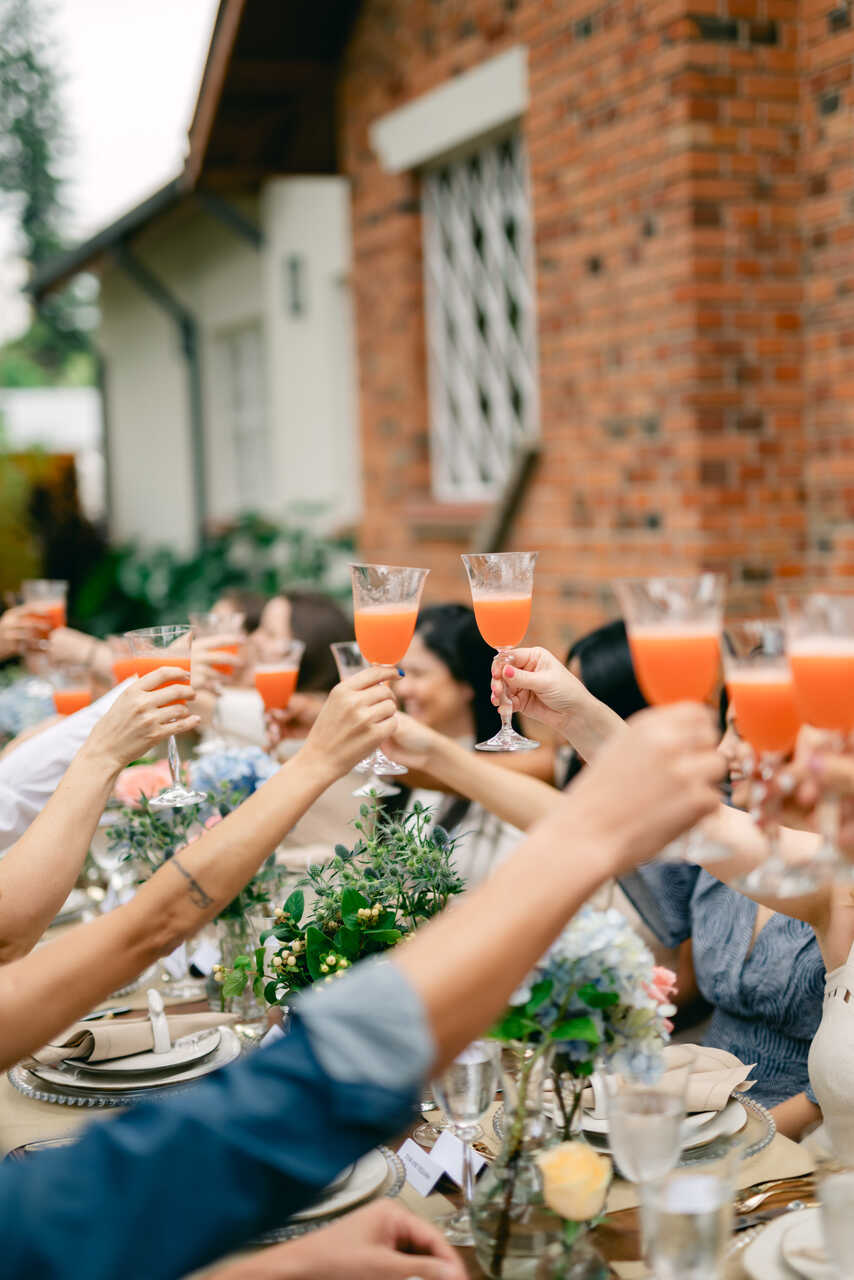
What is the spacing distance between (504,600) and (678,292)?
254 cm

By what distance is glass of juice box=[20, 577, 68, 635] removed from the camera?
10.6 ft

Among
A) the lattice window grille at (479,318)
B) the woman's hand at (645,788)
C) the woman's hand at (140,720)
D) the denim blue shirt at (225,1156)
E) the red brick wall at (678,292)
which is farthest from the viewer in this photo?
the lattice window grille at (479,318)

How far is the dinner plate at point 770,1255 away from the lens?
122cm

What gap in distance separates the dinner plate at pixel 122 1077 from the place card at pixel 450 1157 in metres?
0.43

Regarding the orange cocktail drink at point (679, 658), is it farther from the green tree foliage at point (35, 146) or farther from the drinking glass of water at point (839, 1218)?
the green tree foliage at point (35, 146)

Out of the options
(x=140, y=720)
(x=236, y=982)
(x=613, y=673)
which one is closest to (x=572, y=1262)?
(x=236, y=982)

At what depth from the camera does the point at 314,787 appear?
1489 mm

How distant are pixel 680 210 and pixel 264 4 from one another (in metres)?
3.13

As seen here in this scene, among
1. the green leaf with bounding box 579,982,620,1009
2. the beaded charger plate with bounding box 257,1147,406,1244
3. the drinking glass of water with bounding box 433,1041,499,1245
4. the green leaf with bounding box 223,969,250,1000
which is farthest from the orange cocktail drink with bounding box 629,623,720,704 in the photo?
the green leaf with bounding box 223,969,250,1000

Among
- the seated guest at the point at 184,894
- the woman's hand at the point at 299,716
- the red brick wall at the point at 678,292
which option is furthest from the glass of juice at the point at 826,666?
the red brick wall at the point at 678,292

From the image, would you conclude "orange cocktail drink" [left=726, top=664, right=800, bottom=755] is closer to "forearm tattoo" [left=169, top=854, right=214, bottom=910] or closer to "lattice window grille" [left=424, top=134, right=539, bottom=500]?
"forearm tattoo" [left=169, top=854, right=214, bottom=910]

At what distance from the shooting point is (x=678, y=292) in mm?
4086

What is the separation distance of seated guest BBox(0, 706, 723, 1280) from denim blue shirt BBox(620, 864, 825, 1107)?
1.29 metres

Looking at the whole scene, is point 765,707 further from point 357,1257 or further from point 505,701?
point 357,1257
